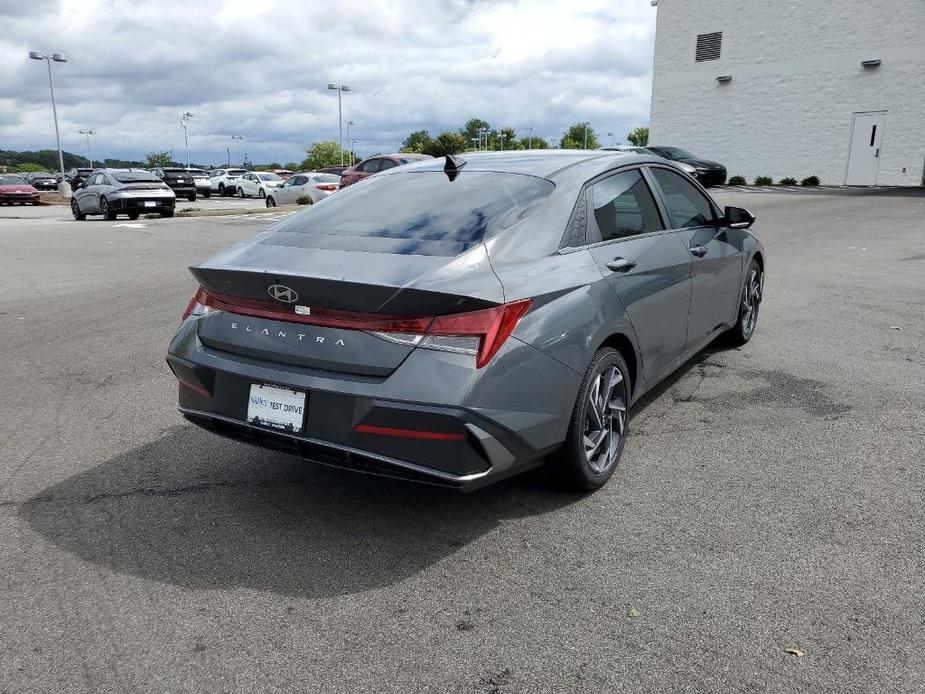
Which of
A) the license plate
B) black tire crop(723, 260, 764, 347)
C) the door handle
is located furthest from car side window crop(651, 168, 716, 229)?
the license plate

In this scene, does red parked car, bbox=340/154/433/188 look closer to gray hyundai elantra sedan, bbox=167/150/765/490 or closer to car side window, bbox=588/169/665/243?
car side window, bbox=588/169/665/243

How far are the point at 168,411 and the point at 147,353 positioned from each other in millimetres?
1714

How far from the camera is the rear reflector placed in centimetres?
299

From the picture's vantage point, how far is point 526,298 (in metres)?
3.20

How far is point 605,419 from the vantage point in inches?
152

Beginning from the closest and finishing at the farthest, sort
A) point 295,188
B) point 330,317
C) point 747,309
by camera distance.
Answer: point 330,317, point 747,309, point 295,188

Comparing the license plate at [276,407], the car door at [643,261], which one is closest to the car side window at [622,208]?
the car door at [643,261]

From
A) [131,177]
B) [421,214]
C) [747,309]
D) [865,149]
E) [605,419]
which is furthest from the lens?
[865,149]

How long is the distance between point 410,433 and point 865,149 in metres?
37.7

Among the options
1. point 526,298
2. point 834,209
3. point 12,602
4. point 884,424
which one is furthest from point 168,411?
point 834,209

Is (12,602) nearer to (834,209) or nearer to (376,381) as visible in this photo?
(376,381)

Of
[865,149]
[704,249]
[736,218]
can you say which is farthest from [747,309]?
[865,149]

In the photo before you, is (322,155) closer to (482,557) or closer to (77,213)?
(77,213)

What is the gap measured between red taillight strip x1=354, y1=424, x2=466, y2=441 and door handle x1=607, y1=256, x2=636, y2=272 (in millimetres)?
1343
